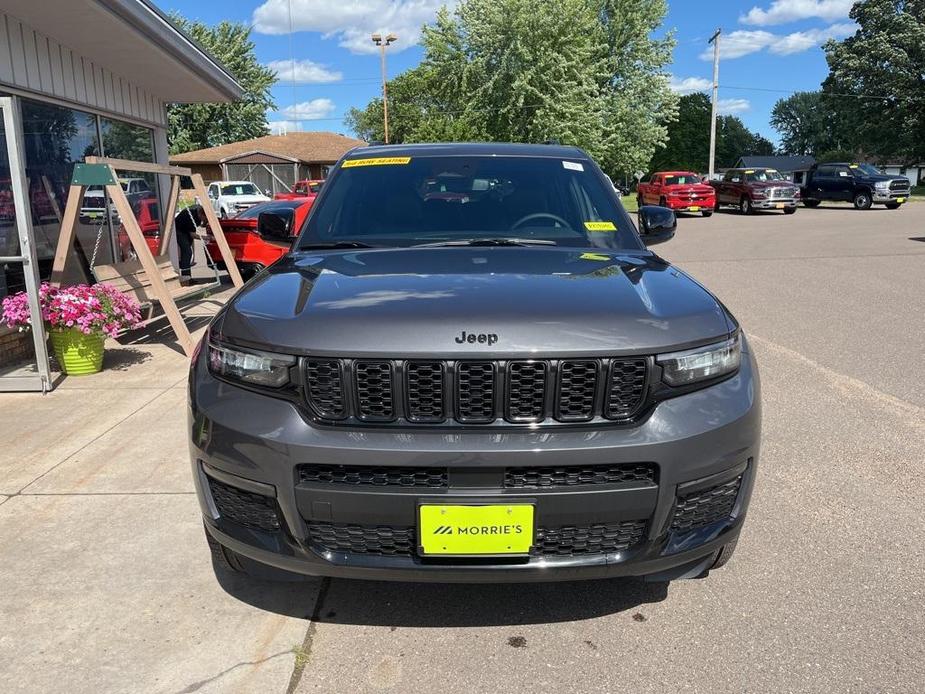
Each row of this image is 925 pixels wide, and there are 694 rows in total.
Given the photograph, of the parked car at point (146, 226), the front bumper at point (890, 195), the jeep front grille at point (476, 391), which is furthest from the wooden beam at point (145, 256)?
the front bumper at point (890, 195)

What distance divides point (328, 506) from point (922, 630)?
216cm

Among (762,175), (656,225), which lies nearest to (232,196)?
(762,175)

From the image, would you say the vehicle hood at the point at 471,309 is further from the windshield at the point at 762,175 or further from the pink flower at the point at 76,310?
the windshield at the point at 762,175

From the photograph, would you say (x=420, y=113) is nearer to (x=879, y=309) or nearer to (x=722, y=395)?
(x=879, y=309)

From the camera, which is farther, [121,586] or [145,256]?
[145,256]

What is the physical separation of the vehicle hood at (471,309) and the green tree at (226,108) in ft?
160

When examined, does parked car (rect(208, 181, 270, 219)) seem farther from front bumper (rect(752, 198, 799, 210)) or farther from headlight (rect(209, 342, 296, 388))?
headlight (rect(209, 342, 296, 388))

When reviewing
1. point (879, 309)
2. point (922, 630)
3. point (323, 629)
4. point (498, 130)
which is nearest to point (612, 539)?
point (323, 629)

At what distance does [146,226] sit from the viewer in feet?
34.9

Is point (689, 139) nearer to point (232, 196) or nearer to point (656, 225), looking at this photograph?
point (232, 196)

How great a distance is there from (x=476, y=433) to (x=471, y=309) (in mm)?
400

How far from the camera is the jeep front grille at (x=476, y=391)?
7.30ft

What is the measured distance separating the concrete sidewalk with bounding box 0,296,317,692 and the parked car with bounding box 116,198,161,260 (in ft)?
18.3

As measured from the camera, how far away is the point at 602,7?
4119cm
